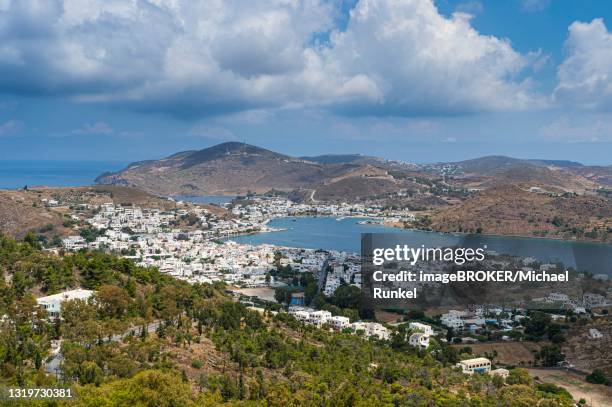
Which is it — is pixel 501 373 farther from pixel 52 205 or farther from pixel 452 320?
pixel 52 205

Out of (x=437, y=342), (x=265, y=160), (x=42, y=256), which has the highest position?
(x=265, y=160)

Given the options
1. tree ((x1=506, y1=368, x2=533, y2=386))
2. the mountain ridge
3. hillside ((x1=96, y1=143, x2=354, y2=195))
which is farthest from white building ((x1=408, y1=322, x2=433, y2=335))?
hillside ((x1=96, y1=143, x2=354, y2=195))

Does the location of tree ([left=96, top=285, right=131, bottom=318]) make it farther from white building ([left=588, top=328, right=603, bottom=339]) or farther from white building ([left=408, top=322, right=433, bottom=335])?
white building ([left=588, top=328, right=603, bottom=339])

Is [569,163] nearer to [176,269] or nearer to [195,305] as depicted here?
[176,269]

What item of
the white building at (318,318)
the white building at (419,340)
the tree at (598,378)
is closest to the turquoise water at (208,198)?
the white building at (318,318)

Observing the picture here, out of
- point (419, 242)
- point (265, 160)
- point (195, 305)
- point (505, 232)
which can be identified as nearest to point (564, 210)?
point (505, 232)

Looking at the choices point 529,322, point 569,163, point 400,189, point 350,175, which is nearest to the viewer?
point 529,322

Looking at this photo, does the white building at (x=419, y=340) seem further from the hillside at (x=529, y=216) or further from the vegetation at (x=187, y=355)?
the hillside at (x=529, y=216)

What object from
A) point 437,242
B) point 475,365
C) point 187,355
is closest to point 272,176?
point 437,242
